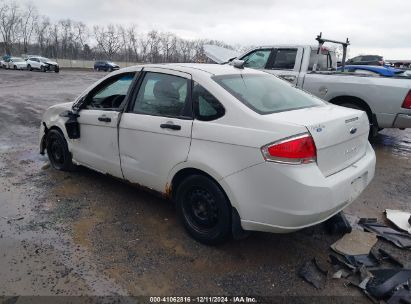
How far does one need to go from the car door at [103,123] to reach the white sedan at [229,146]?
0.6 inches

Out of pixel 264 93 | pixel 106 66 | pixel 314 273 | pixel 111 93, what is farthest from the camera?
pixel 106 66

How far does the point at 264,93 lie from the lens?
3.68 metres

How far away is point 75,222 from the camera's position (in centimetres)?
393

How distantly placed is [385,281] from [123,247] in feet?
7.36

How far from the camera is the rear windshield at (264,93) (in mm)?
3380

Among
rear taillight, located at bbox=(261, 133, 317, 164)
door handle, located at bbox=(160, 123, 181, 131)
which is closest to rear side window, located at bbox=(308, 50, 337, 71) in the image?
door handle, located at bbox=(160, 123, 181, 131)

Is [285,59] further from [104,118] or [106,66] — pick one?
[106,66]

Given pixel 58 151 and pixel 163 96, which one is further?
pixel 58 151

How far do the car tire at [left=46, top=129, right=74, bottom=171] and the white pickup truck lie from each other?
15.1 feet

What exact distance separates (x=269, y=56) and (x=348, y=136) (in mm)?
5195

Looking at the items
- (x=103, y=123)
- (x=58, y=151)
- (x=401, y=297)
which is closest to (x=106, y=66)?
(x=58, y=151)

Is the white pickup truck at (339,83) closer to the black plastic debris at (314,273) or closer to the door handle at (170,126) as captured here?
the black plastic debris at (314,273)

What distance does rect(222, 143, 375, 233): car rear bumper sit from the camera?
285 centimetres

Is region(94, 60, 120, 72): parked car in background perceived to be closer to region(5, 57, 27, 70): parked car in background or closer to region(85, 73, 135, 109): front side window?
region(5, 57, 27, 70): parked car in background
